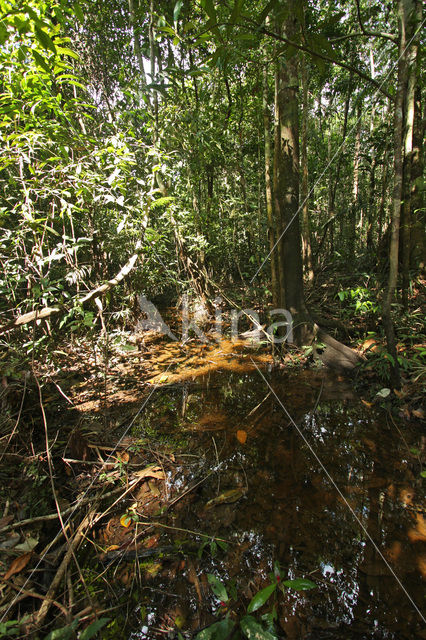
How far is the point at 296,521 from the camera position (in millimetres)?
1691

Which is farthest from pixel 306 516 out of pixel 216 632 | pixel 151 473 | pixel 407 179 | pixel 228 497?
pixel 407 179

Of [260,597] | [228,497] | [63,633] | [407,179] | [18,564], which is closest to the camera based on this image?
[63,633]

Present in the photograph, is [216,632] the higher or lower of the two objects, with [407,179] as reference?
lower

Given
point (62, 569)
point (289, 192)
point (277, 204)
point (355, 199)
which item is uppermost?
point (355, 199)

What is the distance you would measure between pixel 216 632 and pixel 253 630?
14 centimetres

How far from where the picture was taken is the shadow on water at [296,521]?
4.23ft

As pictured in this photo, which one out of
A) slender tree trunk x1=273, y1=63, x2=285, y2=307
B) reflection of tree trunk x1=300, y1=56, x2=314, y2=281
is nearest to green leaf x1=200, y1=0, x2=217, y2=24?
slender tree trunk x1=273, y1=63, x2=285, y2=307

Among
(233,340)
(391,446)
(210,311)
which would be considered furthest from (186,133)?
(391,446)

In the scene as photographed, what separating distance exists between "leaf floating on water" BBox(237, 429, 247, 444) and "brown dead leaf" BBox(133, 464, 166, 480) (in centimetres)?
67

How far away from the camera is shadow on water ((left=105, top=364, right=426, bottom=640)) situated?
1.29 meters

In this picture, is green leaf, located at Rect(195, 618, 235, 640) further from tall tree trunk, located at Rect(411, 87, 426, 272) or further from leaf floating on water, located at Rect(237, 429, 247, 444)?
tall tree trunk, located at Rect(411, 87, 426, 272)

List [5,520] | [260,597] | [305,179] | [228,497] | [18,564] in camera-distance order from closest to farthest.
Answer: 1. [260,597]
2. [18,564]
3. [5,520]
4. [228,497]
5. [305,179]

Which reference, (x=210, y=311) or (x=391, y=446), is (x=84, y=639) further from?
(x=210, y=311)

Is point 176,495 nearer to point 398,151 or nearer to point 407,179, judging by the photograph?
point 398,151
